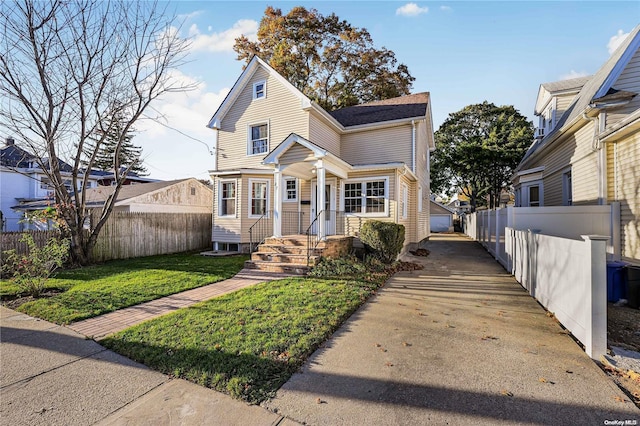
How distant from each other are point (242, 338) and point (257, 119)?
11.7m

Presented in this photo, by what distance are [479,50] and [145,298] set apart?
12218mm

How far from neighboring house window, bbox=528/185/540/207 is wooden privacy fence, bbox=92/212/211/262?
16.7 m

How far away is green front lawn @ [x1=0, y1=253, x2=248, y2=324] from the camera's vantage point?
17.3ft

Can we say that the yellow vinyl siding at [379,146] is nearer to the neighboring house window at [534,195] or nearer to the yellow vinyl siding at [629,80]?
the yellow vinyl siding at [629,80]

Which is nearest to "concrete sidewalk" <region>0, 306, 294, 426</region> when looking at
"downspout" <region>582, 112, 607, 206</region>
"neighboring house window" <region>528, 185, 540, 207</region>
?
"downspout" <region>582, 112, 607, 206</region>

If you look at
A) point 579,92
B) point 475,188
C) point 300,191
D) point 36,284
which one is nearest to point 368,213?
point 300,191

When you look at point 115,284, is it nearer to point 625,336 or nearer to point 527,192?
point 625,336

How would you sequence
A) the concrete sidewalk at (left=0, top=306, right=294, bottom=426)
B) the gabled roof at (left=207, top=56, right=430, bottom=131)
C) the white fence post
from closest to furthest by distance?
the concrete sidewalk at (left=0, top=306, right=294, bottom=426) < the white fence post < the gabled roof at (left=207, top=56, right=430, bottom=131)

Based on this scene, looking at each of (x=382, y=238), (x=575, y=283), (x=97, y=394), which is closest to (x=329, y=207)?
(x=382, y=238)

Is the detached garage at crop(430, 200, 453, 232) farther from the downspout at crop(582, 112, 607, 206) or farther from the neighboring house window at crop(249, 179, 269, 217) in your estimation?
the neighboring house window at crop(249, 179, 269, 217)

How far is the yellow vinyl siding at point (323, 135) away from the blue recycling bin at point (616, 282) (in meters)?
9.79

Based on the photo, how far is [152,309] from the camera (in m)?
5.29

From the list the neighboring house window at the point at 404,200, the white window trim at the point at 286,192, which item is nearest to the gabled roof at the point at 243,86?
the white window trim at the point at 286,192

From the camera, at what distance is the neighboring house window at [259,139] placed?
13414 millimetres
